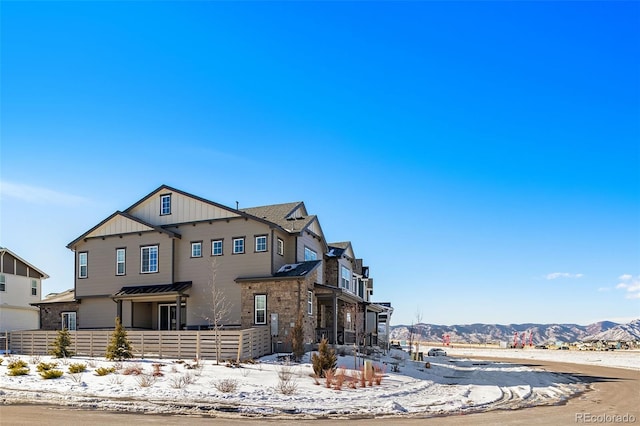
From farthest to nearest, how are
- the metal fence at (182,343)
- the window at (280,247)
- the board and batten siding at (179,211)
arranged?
the board and batten siding at (179,211) → the window at (280,247) → the metal fence at (182,343)

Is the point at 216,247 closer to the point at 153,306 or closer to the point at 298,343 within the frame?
the point at 153,306

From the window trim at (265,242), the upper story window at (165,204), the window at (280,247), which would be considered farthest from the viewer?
the upper story window at (165,204)

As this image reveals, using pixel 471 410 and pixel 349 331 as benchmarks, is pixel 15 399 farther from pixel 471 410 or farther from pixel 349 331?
pixel 349 331

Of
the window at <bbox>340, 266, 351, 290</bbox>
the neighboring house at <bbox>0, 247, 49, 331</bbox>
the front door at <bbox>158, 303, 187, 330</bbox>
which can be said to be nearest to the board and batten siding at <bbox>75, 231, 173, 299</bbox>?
the front door at <bbox>158, 303, 187, 330</bbox>

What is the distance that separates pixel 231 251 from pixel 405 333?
158 meters

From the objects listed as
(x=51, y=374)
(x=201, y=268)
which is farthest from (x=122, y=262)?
(x=51, y=374)

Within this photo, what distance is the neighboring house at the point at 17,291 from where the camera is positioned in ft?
155

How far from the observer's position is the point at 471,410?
60.9 feet

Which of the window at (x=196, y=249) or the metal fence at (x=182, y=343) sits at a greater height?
the window at (x=196, y=249)

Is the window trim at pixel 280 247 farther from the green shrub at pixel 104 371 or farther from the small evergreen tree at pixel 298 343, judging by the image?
the green shrub at pixel 104 371

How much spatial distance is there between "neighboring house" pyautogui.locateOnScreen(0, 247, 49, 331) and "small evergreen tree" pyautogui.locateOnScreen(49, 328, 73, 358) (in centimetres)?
2011

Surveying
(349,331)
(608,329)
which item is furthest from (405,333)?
(349,331)

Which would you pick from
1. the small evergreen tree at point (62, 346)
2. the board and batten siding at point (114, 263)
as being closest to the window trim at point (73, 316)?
the board and batten siding at point (114, 263)

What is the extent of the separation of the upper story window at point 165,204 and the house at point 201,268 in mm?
62
